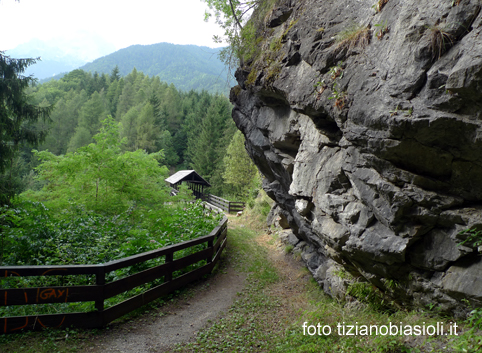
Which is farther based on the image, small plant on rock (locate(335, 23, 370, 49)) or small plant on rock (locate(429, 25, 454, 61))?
small plant on rock (locate(335, 23, 370, 49))

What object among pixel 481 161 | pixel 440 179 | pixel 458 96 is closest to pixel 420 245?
pixel 440 179

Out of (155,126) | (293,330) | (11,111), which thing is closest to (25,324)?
(293,330)

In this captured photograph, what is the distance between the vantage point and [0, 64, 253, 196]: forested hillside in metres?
41.2

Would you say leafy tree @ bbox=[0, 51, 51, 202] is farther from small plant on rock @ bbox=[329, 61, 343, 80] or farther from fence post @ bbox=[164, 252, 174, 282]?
small plant on rock @ bbox=[329, 61, 343, 80]

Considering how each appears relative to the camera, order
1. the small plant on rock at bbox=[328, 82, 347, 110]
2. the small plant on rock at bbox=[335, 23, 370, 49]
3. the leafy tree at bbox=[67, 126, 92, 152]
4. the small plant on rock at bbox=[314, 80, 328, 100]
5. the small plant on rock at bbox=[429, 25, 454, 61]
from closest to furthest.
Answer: the small plant on rock at bbox=[429, 25, 454, 61], the small plant on rock at bbox=[335, 23, 370, 49], the small plant on rock at bbox=[328, 82, 347, 110], the small plant on rock at bbox=[314, 80, 328, 100], the leafy tree at bbox=[67, 126, 92, 152]

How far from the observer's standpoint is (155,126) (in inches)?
1955

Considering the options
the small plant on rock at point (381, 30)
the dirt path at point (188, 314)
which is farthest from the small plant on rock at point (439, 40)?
the dirt path at point (188, 314)

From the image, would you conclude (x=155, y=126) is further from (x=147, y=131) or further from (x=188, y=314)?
(x=188, y=314)

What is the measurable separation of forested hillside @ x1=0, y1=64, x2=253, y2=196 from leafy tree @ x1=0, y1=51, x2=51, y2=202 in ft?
70.1

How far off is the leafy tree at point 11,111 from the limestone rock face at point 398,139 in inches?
333

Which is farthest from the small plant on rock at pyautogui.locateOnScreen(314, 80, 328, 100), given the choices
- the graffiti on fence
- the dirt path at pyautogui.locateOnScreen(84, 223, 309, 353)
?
the graffiti on fence

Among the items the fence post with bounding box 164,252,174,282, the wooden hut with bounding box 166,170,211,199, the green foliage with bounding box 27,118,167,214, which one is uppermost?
the green foliage with bounding box 27,118,167,214

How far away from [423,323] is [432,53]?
381 cm

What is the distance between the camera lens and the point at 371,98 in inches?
172
